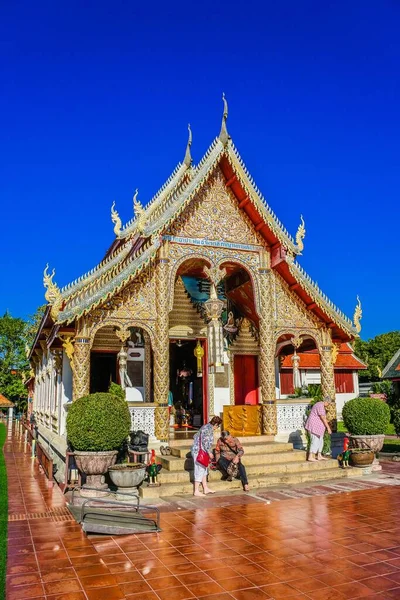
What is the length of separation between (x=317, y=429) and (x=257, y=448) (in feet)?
4.45

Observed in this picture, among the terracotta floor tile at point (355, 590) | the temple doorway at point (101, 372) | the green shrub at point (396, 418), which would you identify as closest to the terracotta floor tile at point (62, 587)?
the terracotta floor tile at point (355, 590)

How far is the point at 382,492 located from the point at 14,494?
6541mm

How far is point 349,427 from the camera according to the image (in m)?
11.8

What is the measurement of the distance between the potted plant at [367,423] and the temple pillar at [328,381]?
1.15 m

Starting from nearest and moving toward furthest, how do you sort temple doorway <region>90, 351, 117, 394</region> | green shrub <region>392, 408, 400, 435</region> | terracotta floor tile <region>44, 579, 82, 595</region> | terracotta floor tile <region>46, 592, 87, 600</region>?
1. terracotta floor tile <region>46, 592, 87, 600</region>
2. terracotta floor tile <region>44, 579, 82, 595</region>
3. green shrub <region>392, 408, 400, 435</region>
4. temple doorway <region>90, 351, 117, 394</region>

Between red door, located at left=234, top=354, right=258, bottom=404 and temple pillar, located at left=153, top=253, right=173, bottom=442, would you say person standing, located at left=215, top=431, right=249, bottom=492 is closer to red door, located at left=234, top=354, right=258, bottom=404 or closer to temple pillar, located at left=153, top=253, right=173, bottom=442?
temple pillar, located at left=153, top=253, right=173, bottom=442

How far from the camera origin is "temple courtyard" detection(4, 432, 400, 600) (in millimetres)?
4625

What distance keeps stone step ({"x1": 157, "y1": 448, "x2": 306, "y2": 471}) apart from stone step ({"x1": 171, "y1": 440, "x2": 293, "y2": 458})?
0.08 metres

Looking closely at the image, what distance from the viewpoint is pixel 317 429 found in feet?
36.4

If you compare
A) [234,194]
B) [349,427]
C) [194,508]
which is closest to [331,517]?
[194,508]

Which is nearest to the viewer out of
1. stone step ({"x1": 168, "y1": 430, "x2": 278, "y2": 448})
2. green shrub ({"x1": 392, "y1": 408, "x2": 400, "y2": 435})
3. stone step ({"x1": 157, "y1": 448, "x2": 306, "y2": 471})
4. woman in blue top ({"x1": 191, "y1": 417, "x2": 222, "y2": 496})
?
woman in blue top ({"x1": 191, "y1": 417, "x2": 222, "y2": 496})

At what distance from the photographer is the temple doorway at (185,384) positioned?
16.5 meters

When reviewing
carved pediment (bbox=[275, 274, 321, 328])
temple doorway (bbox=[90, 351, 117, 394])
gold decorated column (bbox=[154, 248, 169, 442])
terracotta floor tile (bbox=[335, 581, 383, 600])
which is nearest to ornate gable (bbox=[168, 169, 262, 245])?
gold decorated column (bbox=[154, 248, 169, 442])

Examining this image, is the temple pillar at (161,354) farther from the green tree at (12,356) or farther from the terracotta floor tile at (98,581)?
the green tree at (12,356)
